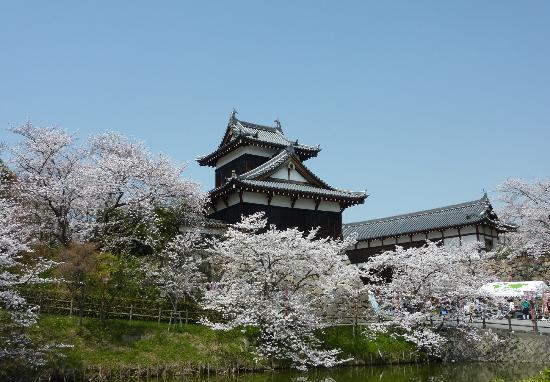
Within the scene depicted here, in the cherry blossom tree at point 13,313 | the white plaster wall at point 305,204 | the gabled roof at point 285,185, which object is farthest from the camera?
the white plaster wall at point 305,204

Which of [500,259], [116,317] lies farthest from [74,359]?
[500,259]

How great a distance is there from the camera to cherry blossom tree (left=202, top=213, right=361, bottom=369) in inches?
936

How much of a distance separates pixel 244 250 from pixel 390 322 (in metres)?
9.19

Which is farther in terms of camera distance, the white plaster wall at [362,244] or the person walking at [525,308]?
the white plaster wall at [362,244]

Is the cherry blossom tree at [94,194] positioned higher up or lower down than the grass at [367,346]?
higher up

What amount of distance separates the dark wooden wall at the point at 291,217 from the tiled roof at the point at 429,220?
14047mm

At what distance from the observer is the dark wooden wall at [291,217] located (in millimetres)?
32656

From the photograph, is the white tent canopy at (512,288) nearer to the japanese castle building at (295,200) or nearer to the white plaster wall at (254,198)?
the japanese castle building at (295,200)

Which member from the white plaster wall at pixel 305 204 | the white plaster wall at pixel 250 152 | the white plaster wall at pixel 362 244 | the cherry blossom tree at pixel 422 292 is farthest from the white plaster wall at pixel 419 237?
the white plaster wall at pixel 250 152

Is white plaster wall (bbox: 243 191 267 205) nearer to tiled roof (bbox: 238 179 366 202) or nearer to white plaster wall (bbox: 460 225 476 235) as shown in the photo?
tiled roof (bbox: 238 179 366 202)

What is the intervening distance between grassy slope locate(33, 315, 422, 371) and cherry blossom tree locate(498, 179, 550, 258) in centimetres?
2226

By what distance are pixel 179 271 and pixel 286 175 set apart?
11.4m

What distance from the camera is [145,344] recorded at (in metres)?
22.0

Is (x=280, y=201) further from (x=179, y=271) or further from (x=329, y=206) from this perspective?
(x=179, y=271)
